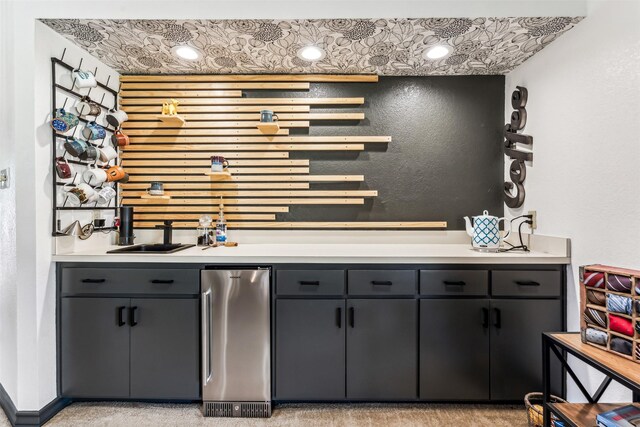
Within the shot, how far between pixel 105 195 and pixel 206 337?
4.39ft

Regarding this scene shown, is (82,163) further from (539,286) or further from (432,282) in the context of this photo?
(539,286)

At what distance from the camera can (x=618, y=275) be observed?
1.30 m

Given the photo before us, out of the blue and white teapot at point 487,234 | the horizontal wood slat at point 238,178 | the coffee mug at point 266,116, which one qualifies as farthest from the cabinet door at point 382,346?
the coffee mug at point 266,116

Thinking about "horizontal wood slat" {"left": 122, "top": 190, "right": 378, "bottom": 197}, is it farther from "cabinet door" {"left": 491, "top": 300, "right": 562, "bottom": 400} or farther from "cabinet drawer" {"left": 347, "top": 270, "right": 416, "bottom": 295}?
"cabinet door" {"left": 491, "top": 300, "right": 562, "bottom": 400}

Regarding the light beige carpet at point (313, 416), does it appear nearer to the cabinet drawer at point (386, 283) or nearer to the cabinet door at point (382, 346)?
the cabinet door at point (382, 346)

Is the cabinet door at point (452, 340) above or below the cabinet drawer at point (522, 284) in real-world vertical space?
below

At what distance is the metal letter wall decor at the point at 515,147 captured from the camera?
250 cm

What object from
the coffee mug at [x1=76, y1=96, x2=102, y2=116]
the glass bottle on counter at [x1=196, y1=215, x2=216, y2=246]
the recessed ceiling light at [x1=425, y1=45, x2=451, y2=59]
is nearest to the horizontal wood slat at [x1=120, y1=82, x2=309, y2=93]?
the coffee mug at [x1=76, y1=96, x2=102, y2=116]

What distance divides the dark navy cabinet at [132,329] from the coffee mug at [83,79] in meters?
1.26

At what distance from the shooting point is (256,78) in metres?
2.71

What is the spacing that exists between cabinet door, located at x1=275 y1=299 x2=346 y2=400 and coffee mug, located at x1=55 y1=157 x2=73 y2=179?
161 cm

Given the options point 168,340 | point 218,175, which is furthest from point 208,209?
point 168,340

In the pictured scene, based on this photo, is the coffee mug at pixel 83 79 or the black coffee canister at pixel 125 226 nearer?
the coffee mug at pixel 83 79

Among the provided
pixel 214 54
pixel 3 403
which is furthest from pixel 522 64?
pixel 3 403
